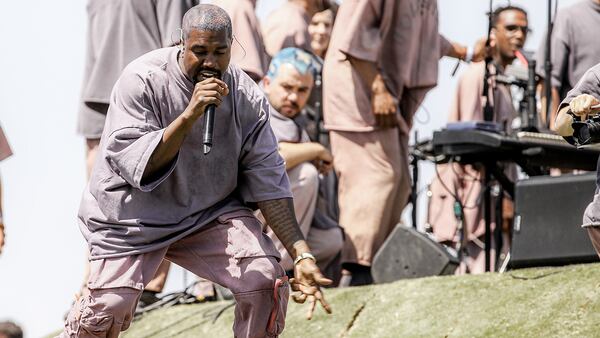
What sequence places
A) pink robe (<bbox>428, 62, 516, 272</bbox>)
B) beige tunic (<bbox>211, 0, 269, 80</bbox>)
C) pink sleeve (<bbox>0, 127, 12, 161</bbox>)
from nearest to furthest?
pink sleeve (<bbox>0, 127, 12, 161</bbox>), beige tunic (<bbox>211, 0, 269, 80</bbox>), pink robe (<bbox>428, 62, 516, 272</bbox>)

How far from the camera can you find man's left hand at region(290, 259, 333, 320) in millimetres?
7930

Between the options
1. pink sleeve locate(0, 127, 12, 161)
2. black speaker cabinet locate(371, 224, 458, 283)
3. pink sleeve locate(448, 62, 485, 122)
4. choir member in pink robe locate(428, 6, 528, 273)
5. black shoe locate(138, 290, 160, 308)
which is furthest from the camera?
pink sleeve locate(448, 62, 485, 122)

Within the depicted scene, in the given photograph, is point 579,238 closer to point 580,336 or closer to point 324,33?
point 580,336

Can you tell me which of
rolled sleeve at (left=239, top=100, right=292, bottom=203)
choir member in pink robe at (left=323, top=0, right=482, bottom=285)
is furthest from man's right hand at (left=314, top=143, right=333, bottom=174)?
rolled sleeve at (left=239, top=100, right=292, bottom=203)

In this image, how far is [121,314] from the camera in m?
7.99

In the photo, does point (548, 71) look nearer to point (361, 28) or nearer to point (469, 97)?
point (361, 28)

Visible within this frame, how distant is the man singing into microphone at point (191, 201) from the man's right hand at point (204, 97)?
220mm

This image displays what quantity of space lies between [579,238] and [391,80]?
1.96m

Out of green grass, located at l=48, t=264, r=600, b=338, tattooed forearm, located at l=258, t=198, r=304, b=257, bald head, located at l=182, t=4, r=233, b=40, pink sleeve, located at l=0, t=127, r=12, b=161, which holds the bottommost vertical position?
green grass, located at l=48, t=264, r=600, b=338

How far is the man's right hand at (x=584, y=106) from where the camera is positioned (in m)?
7.84

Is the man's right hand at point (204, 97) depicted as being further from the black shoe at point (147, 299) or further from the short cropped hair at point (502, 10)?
the short cropped hair at point (502, 10)

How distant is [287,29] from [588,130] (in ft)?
14.7

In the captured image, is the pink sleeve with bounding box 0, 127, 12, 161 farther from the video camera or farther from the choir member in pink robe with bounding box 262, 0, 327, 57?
the choir member in pink robe with bounding box 262, 0, 327, 57

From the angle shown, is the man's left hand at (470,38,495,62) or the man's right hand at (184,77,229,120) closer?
the man's right hand at (184,77,229,120)
